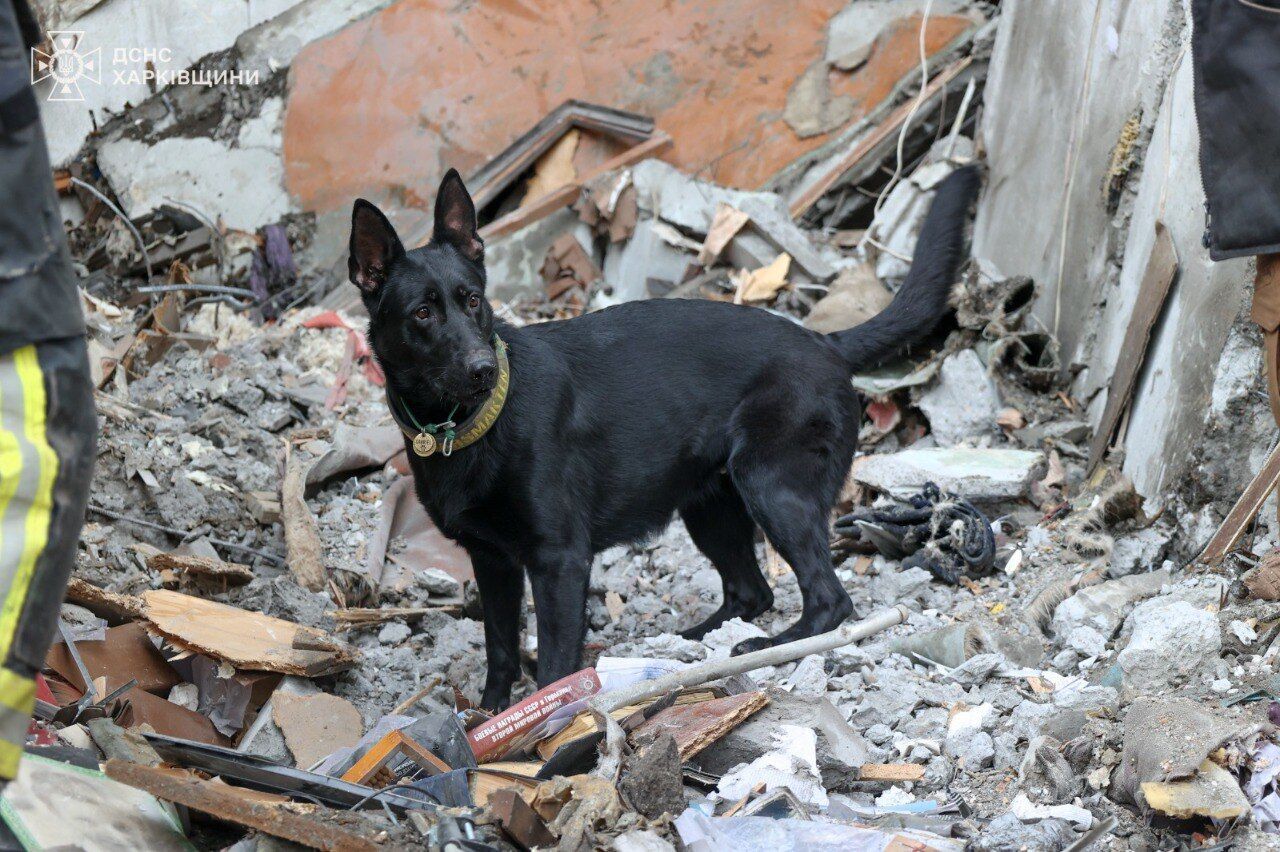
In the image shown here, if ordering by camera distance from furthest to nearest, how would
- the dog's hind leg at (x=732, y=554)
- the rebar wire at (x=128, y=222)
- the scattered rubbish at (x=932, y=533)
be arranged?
the rebar wire at (x=128, y=222) < the dog's hind leg at (x=732, y=554) < the scattered rubbish at (x=932, y=533)

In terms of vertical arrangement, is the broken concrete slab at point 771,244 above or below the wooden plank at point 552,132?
below

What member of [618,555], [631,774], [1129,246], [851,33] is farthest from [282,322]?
[631,774]

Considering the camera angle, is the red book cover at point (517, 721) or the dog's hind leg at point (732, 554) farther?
the dog's hind leg at point (732, 554)

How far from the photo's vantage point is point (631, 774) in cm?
278

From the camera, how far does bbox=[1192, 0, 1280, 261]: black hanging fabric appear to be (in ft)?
9.25

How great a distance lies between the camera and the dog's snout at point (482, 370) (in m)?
3.78

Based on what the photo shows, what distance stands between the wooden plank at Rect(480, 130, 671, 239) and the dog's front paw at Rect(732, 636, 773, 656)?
5.08 meters

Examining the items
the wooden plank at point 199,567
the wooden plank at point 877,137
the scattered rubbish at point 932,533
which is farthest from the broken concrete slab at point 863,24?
the wooden plank at point 199,567

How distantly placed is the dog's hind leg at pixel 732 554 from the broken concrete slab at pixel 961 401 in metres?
1.68

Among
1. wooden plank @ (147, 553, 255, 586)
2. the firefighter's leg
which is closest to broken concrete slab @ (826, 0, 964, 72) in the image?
wooden plank @ (147, 553, 255, 586)

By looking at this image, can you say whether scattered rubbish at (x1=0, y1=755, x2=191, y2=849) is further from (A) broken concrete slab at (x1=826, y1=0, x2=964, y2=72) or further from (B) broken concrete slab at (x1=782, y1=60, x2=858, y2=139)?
(A) broken concrete slab at (x1=826, y1=0, x2=964, y2=72)

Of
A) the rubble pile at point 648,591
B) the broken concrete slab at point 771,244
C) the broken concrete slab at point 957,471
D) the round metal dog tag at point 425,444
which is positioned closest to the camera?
the rubble pile at point 648,591

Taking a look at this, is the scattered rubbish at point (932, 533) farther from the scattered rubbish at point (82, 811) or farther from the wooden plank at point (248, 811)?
the scattered rubbish at point (82, 811)

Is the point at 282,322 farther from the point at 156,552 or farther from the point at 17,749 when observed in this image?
the point at 17,749
